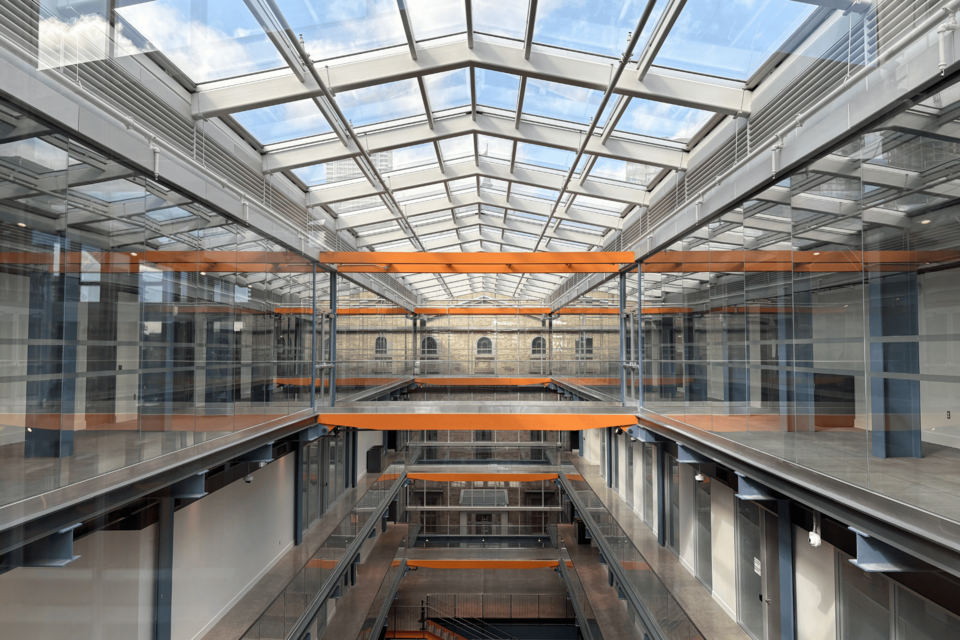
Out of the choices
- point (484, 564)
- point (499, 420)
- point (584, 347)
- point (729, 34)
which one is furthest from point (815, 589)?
point (484, 564)

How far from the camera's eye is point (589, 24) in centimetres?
692

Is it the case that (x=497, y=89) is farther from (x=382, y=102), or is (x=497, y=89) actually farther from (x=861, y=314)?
(x=861, y=314)

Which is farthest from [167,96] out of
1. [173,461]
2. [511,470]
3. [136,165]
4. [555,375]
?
[511,470]

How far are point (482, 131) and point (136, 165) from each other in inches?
258

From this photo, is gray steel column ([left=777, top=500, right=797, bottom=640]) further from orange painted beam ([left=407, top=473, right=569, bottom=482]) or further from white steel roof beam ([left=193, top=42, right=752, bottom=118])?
orange painted beam ([left=407, top=473, right=569, bottom=482])

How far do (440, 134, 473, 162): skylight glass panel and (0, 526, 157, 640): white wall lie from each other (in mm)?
8591

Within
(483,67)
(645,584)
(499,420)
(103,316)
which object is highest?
(483,67)

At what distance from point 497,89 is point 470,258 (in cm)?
423

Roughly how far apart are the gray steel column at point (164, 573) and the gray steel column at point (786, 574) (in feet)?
24.9

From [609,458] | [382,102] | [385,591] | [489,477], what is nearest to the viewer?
[382,102]

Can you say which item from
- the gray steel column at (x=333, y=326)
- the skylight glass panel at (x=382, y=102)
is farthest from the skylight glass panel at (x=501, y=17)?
the gray steel column at (x=333, y=326)

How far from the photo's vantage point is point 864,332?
3.92 m

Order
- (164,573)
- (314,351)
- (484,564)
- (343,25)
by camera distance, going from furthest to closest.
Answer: (484,564) → (314,351) → (343,25) → (164,573)

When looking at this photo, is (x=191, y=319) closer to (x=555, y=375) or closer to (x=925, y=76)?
(x=925, y=76)
